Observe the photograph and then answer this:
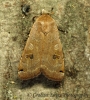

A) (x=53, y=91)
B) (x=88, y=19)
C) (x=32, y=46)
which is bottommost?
(x=53, y=91)

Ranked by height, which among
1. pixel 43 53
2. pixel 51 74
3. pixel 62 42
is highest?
pixel 62 42

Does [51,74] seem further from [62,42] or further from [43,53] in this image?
[62,42]

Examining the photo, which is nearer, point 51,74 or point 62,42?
point 51,74

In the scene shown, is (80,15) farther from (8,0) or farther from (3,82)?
(3,82)

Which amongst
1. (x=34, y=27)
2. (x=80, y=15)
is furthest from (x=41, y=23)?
(x=80, y=15)

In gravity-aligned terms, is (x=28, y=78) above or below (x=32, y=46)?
below

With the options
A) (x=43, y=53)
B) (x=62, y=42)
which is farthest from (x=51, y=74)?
(x=62, y=42)
